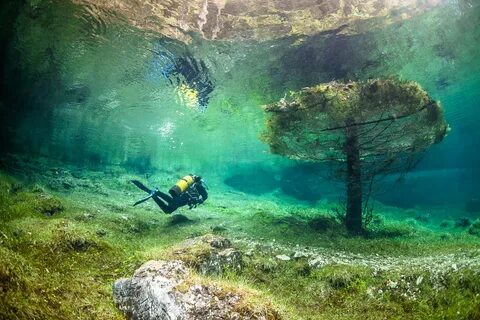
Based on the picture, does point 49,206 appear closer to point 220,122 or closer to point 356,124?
point 356,124

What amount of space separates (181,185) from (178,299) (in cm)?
1168

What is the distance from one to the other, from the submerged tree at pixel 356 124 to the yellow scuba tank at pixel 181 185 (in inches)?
182

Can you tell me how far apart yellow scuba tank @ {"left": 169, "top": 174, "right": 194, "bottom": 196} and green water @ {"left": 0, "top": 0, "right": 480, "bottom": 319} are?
1595 mm

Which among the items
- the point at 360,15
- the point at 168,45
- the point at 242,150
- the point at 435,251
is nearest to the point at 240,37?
the point at 168,45

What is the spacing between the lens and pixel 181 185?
54.7 feet

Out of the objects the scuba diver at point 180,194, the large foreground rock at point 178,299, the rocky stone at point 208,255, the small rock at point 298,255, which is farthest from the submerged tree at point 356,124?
the large foreground rock at point 178,299

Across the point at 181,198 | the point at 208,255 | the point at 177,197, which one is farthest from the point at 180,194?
the point at 208,255

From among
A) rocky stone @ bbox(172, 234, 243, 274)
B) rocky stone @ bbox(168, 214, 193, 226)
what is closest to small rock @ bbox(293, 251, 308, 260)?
rocky stone @ bbox(172, 234, 243, 274)

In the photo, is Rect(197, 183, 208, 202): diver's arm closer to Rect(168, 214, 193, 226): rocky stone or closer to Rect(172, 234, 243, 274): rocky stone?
Rect(168, 214, 193, 226): rocky stone

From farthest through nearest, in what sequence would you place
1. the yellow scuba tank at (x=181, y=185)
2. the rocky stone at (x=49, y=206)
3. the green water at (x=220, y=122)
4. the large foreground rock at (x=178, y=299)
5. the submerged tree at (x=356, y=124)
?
the yellow scuba tank at (x=181, y=185)
the rocky stone at (x=49, y=206)
the submerged tree at (x=356, y=124)
the green water at (x=220, y=122)
the large foreground rock at (x=178, y=299)

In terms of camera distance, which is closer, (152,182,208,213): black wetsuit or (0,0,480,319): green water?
(0,0,480,319): green water

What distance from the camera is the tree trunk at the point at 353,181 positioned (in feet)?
48.4

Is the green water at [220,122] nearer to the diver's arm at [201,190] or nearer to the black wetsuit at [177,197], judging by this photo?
the black wetsuit at [177,197]

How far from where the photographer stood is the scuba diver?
634 inches
